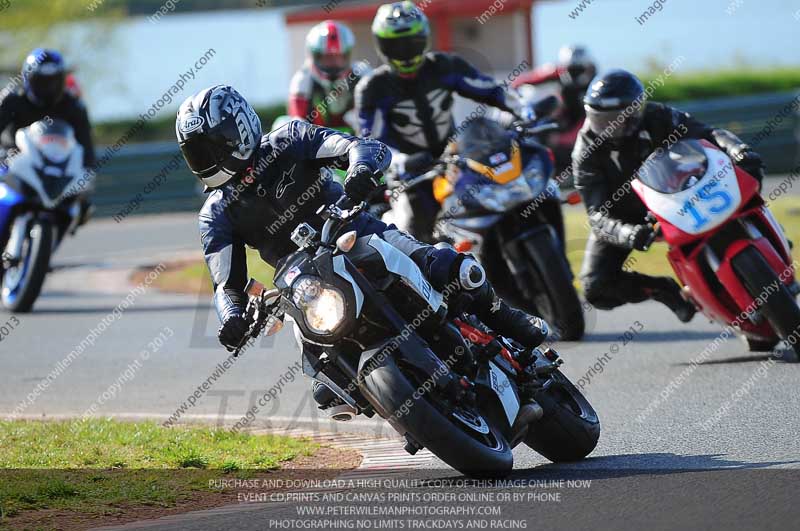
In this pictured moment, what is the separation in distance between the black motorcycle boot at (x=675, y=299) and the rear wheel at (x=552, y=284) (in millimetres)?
697

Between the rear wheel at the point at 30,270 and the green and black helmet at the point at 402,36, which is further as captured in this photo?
the rear wheel at the point at 30,270

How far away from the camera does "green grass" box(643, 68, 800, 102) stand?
96.7ft

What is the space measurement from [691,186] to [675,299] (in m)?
1.28

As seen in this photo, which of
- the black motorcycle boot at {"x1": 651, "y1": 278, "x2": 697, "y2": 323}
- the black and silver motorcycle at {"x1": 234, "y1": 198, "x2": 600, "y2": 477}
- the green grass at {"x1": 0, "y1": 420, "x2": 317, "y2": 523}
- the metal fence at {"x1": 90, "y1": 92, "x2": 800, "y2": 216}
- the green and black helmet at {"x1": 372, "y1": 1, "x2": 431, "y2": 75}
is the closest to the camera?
the black and silver motorcycle at {"x1": 234, "y1": 198, "x2": 600, "y2": 477}

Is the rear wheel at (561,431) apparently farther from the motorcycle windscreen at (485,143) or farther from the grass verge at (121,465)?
the motorcycle windscreen at (485,143)

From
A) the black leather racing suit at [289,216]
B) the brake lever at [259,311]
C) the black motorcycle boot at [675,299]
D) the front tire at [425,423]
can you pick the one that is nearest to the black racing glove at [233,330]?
the brake lever at [259,311]

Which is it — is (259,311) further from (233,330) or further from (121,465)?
(121,465)

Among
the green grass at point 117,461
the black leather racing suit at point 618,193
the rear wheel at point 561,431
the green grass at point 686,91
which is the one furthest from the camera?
the green grass at point 686,91

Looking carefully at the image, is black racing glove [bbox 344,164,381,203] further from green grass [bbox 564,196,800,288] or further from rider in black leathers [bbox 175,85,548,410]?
green grass [bbox 564,196,800,288]

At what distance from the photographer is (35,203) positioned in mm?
12898

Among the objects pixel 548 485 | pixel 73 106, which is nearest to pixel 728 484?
pixel 548 485

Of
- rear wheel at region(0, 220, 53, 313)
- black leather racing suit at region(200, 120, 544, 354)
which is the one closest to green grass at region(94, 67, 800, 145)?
rear wheel at region(0, 220, 53, 313)

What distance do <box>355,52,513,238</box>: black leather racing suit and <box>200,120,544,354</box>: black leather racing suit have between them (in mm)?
3998

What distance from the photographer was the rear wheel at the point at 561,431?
248 inches
